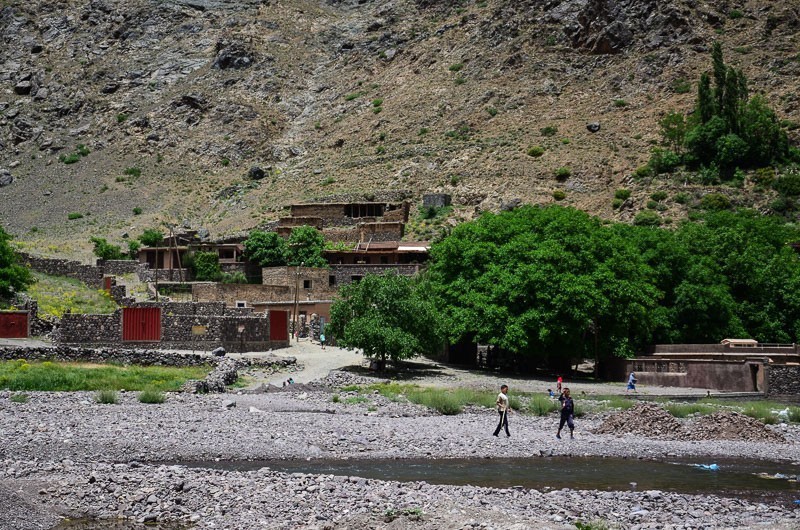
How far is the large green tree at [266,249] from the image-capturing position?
7094 centimetres

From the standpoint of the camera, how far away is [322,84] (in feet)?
424

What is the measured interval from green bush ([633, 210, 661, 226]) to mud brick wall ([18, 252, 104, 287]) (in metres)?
42.1

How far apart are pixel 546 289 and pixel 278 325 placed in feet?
43.9

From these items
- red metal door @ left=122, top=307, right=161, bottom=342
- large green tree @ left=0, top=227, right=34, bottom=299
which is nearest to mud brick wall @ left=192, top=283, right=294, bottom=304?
large green tree @ left=0, top=227, right=34, bottom=299

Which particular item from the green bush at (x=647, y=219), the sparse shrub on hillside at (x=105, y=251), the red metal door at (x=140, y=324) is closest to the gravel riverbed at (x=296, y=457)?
the red metal door at (x=140, y=324)

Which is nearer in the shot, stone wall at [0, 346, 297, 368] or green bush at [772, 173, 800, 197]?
stone wall at [0, 346, 297, 368]

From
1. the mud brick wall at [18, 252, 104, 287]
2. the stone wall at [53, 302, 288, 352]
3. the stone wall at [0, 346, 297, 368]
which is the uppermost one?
the mud brick wall at [18, 252, 104, 287]

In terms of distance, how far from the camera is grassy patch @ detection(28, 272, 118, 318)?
4600 cm

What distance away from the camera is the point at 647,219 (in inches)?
2923

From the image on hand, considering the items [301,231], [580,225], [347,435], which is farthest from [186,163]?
[347,435]

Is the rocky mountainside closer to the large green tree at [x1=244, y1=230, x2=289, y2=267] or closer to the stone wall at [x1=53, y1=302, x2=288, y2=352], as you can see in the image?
the large green tree at [x1=244, y1=230, x2=289, y2=267]

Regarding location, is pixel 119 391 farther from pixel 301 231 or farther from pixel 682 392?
pixel 301 231

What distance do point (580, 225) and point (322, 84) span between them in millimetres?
86504

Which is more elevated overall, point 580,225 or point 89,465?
point 580,225
